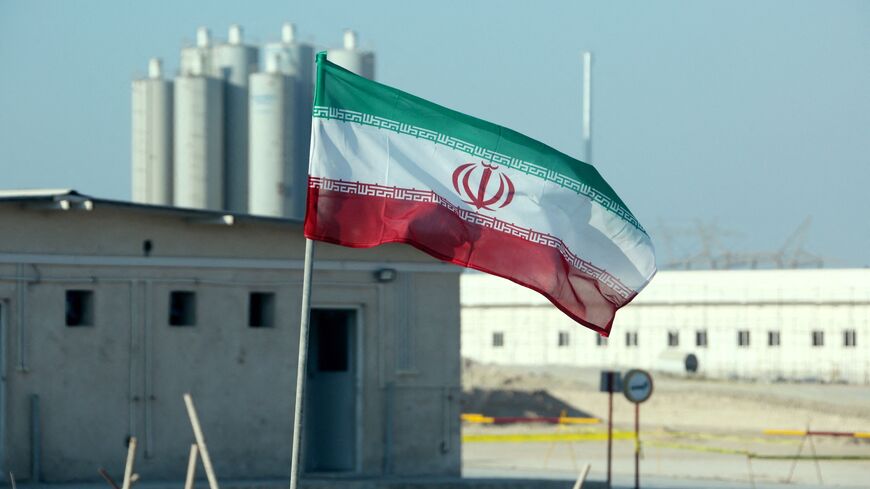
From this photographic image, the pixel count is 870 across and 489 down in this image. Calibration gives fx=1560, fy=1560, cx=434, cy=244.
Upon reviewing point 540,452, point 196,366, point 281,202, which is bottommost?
point 540,452

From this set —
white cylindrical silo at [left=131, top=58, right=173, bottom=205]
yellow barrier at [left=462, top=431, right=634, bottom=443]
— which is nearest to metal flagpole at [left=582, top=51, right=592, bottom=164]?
yellow barrier at [left=462, top=431, right=634, bottom=443]

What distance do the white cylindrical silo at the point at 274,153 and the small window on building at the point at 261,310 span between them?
119 feet

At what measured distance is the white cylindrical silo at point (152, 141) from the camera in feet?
196

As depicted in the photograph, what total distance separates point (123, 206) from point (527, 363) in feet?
154

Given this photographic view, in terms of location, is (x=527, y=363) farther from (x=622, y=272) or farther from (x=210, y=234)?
(x=622, y=272)

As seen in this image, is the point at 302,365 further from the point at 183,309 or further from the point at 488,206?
the point at 183,309

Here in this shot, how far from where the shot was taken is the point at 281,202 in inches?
2266

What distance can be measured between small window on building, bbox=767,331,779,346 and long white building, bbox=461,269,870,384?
0.04m

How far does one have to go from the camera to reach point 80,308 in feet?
64.0

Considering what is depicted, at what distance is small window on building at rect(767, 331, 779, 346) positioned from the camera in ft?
189

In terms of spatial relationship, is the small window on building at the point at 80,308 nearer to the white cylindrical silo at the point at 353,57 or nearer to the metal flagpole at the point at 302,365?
the metal flagpole at the point at 302,365

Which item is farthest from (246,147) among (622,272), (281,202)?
(622,272)

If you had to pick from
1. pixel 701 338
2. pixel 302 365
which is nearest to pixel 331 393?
pixel 302 365

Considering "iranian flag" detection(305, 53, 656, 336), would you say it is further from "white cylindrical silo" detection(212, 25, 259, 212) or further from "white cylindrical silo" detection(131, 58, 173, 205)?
"white cylindrical silo" detection(131, 58, 173, 205)
